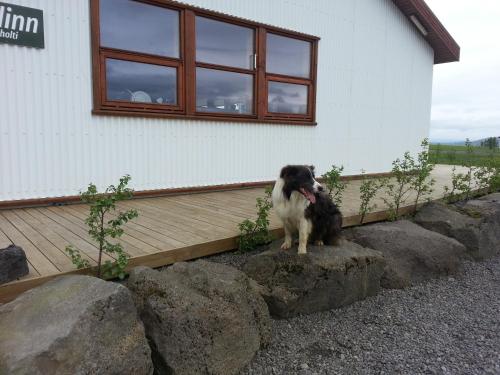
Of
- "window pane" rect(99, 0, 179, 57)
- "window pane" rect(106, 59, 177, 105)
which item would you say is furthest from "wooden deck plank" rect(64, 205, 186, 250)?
"window pane" rect(99, 0, 179, 57)

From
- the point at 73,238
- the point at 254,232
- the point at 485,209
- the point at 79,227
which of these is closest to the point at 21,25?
the point at 79,227

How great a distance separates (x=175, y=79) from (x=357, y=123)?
14.8 feet

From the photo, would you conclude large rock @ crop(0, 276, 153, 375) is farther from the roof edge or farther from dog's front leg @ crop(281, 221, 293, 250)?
the roof edge

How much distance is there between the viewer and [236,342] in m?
2.39

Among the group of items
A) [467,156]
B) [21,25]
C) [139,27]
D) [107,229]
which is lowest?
[107,229]

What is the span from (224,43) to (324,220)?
426 centimetres

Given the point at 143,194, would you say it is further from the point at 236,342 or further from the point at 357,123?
the point at 357,123

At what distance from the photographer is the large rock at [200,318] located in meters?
2.14

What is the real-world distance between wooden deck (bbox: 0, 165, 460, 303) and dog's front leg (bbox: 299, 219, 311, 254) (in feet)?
2.37

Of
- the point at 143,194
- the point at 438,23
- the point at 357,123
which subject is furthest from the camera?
the point at 438,23

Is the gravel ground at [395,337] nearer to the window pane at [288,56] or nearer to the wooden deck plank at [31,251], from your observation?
the wooden deck plank at [31,251]

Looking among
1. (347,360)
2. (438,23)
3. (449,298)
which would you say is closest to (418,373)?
(347,360)

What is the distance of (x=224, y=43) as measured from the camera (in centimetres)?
647

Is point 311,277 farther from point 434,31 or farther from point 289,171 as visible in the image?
point 434,31
